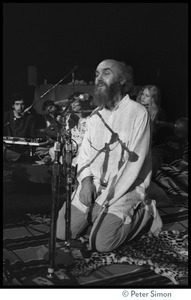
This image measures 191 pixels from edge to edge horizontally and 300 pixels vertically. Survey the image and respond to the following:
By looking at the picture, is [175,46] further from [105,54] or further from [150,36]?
[105,54]

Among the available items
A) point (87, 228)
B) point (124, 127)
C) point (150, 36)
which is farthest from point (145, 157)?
point (150, 36)

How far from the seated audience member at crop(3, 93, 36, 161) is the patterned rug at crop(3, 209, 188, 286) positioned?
646mm

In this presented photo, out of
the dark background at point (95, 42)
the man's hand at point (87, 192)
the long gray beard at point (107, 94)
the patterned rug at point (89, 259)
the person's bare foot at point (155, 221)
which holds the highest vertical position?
the dark background at point (95, 42)

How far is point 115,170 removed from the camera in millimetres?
2482

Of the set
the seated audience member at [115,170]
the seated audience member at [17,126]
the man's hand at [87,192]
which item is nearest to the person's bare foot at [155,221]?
the seated audience member at [115,170]

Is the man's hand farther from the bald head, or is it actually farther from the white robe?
the bald head

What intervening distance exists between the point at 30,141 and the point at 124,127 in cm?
95

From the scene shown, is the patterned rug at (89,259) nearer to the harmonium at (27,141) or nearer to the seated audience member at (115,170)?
the seated audience member at (115,170)

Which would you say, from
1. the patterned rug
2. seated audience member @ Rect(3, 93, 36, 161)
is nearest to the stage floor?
the patterned rug

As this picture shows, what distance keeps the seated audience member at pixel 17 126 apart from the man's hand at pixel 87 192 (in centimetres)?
68

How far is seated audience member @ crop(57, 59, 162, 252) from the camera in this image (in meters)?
2.32

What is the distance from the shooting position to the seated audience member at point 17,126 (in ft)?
8.70

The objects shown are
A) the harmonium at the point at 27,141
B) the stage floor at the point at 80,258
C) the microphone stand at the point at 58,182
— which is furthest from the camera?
the harmonium at the point at 27,141

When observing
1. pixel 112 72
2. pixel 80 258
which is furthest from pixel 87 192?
pixel 112 72
